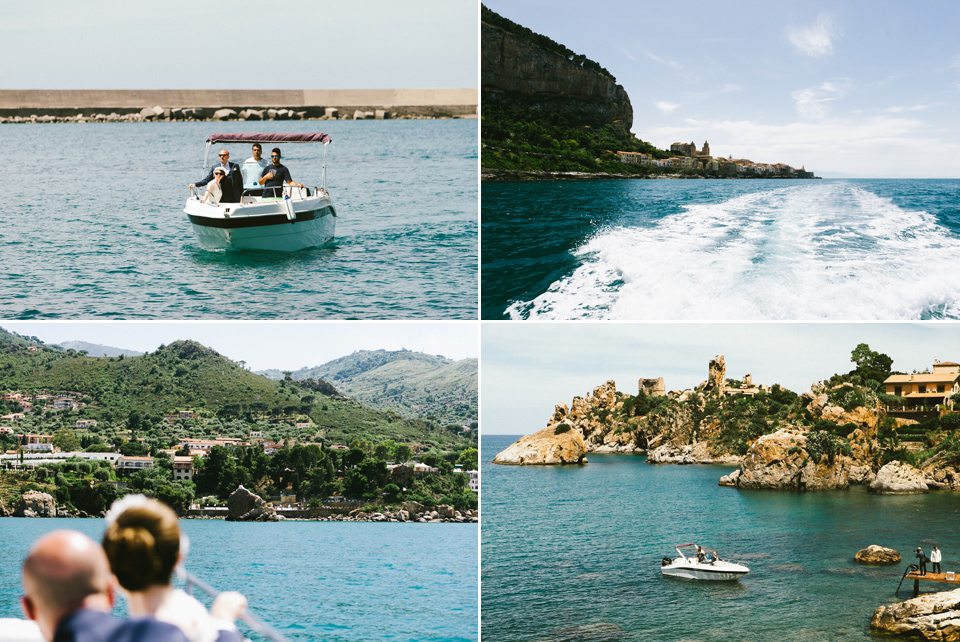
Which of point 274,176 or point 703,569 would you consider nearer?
point 274,176

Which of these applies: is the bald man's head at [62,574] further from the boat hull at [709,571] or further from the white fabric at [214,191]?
the boat hull at [709,571]

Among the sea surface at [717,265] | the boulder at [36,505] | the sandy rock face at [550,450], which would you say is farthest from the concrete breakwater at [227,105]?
the sea surface at [717,265]

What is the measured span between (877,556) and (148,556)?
1357 cm

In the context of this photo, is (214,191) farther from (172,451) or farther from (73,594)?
(172,451)

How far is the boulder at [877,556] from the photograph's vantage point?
40.2 ft

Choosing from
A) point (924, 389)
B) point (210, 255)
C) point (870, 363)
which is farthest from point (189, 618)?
point (924, 389)

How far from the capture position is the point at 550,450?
95.6 ft

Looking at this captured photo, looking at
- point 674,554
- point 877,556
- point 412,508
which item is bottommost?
point 412,508

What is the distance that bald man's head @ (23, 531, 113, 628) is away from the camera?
1.19m

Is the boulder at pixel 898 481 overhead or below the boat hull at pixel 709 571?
below

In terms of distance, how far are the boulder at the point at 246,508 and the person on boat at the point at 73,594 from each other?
4822 cm

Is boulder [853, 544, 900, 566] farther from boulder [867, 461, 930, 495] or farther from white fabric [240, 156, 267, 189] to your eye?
white fabric [240, 156, 267, 189]

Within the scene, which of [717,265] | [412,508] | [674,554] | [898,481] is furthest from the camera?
[412,508]

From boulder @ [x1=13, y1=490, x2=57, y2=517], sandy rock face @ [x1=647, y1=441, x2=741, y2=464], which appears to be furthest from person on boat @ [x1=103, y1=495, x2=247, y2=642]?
boulder @ [x1=13, y1=490, x2=57, y2=517]
